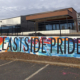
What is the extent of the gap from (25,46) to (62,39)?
3.44 m


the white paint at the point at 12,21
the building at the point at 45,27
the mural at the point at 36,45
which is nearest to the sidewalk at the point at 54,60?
the mural at the point at 36,45

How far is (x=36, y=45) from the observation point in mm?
7984

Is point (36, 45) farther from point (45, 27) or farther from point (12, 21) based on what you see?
point (12, 21)

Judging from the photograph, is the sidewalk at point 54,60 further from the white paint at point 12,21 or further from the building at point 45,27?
the white paint at point 12,21

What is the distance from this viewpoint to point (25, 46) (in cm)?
852

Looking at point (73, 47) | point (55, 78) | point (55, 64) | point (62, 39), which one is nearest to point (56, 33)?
point (62, 39)

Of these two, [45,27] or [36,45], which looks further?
[45,27]

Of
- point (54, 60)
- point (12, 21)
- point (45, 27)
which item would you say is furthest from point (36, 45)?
point (12, 21)

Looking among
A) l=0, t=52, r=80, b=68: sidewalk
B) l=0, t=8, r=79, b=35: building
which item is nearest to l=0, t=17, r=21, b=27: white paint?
l=0, t=8, r=79, b=35: building

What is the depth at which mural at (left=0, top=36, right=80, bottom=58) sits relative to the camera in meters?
6.87

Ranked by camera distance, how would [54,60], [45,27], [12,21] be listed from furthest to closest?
[12,21] < [45,27] < [54,60]

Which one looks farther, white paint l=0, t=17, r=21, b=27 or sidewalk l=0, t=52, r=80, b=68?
white paint l=0, t=17, r=21, b=27

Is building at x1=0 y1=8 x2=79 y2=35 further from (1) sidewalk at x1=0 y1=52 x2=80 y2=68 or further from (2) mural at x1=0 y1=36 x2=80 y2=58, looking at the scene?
(1) sidewalk at x1=0 y1=52 x2=80 y2=68

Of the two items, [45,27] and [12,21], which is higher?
[12,21]
